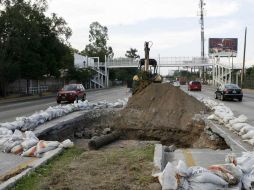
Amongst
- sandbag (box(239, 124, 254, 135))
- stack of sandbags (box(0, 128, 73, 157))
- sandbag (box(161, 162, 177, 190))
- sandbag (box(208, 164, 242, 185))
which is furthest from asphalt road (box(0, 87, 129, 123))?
sandbag (box(161, 162, 177, 190))

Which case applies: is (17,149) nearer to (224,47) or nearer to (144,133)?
(144,133)

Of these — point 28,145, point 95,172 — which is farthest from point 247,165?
point 28,145

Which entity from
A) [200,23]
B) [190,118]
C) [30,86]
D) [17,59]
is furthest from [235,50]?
[190,118]

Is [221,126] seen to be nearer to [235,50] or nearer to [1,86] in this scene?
[1,86]

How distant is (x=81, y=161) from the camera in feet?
30.1

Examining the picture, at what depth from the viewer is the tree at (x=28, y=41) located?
4656 centimetres

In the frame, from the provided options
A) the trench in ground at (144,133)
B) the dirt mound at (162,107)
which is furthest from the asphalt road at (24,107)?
the dirt mound at (162,107)

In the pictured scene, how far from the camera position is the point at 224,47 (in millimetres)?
118625

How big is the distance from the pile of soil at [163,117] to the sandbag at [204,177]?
7.84 metres

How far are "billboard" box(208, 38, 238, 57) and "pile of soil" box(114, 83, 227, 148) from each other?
98113mm

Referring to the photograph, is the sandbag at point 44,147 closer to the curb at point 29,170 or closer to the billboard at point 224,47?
the curb at point 29,170

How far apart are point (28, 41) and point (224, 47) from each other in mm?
77652

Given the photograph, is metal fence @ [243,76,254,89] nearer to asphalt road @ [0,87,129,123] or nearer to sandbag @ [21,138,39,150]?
A: asphalt road @ [0,87,129,123]

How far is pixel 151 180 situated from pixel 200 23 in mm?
93602
